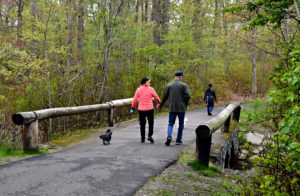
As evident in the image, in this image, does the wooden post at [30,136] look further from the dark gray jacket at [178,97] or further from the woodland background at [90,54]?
the dark gray jacket at [178,97]

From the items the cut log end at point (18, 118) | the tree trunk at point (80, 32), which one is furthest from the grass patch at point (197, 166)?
the tree trunk at point (80, 32)

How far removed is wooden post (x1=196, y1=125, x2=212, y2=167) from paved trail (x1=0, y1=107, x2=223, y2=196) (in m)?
0.66

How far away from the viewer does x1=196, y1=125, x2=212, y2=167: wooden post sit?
6961 millimetres

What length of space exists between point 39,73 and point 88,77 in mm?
2833

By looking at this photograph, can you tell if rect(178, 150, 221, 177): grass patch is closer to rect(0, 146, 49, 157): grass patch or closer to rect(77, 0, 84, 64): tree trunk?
rect(0, 146, 49, 157): grass patch

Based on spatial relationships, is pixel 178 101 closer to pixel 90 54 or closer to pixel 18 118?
pixel 18 118

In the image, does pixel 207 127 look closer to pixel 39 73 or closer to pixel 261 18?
pixel 261 18

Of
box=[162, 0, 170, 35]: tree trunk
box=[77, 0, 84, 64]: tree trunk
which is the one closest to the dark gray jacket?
box=[77, 0, 84, 64]: tree trunk

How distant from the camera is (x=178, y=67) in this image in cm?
2084

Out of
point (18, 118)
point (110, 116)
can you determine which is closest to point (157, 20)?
point (110, 116)

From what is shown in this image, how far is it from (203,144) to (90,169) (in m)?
2.42

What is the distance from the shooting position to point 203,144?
23.1 ft

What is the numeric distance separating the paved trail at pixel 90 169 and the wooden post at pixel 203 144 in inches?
25.8

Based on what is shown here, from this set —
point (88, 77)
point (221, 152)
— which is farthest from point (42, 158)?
point (88, 77)
